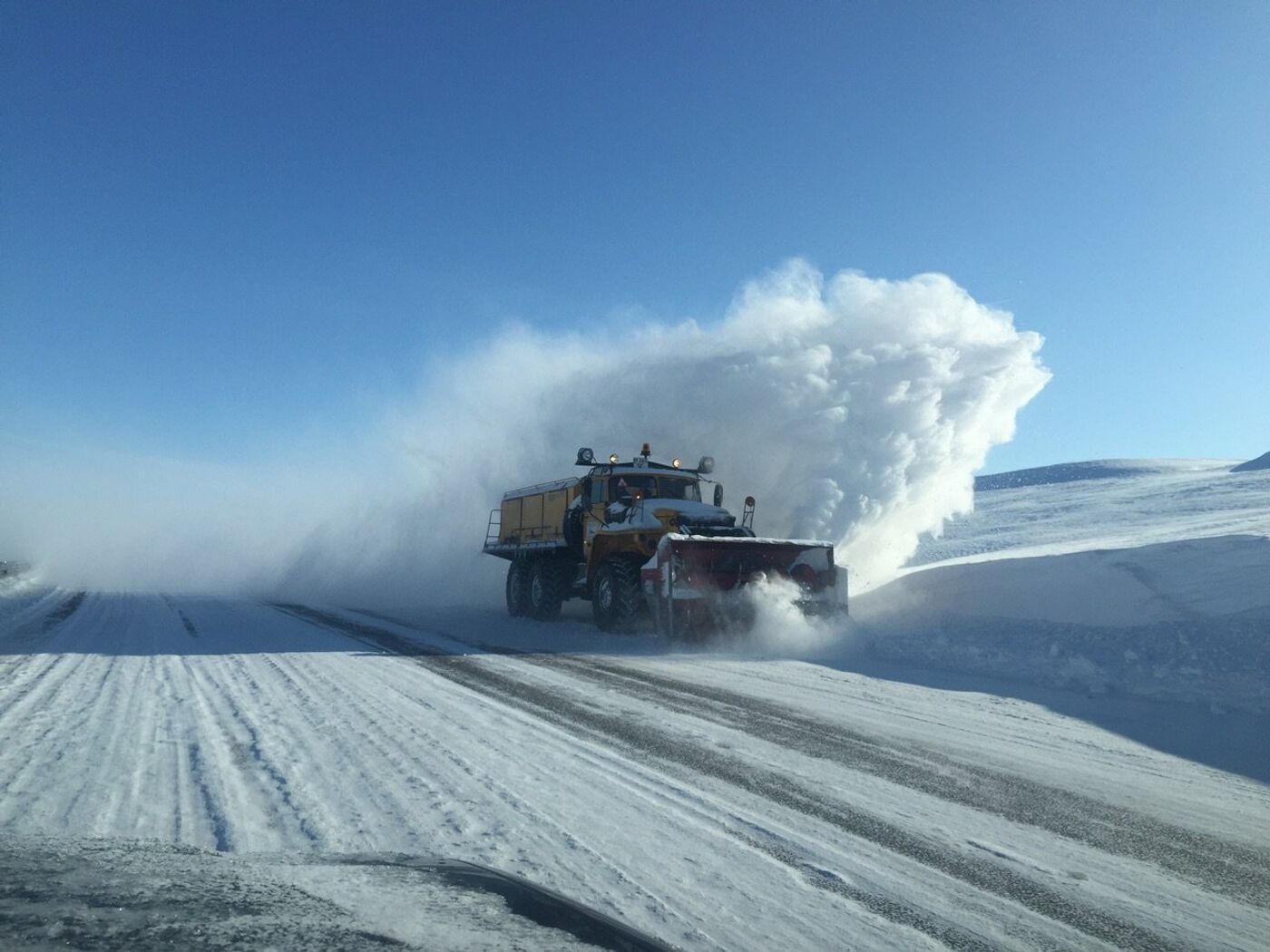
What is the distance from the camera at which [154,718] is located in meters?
6.21

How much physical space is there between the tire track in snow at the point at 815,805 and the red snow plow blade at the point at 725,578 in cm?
386

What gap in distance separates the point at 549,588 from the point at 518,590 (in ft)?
6.02

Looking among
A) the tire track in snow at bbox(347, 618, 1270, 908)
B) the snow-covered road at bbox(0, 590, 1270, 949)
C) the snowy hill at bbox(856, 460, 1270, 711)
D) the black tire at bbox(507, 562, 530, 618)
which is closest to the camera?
the snow-covered road at bbox(0, 590, 1270, 949)

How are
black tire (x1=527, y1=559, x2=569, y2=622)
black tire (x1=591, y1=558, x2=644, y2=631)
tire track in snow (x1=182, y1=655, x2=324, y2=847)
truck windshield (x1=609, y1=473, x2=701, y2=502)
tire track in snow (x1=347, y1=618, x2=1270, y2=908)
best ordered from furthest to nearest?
black tire (x1=527, y1=559, x2=569, y2=622) → truck windshield (x1=609, y1=473, x2=701, y2=502) → black tire (x1=591, y1=558, x2=644, y2=631) → tire track in snow (x1=182, y1=655, x2=324, y2=847) → tire track in snow (x1=347, y1=618, x2=1270, y2=908)

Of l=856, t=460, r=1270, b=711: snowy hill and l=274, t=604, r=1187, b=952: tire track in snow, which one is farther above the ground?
l=856, t=460, r=1270, b=711: snowy hill

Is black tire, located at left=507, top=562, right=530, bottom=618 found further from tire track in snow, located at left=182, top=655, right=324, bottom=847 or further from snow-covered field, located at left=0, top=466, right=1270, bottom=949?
tire track in snow, located at left=182, top=655, right=324, bottom=847

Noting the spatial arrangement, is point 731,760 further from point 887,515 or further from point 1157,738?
point 887,515

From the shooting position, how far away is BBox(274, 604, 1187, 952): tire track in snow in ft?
10.0

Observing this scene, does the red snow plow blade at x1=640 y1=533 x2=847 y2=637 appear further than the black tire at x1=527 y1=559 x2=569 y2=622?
No

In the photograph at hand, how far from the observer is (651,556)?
13.4 meters

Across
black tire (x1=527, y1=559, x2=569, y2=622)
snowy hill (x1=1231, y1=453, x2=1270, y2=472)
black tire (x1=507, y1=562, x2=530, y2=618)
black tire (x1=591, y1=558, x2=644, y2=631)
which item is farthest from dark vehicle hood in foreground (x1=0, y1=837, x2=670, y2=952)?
snowy hill (x1=1231, y1=453, x2=1270, y2=472)

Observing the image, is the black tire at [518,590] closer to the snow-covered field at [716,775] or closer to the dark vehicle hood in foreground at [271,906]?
the snow-covered field at [716,775]

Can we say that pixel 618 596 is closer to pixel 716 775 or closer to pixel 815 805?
pixel 716 775

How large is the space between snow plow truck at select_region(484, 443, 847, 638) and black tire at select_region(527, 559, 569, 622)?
0.07 ft
